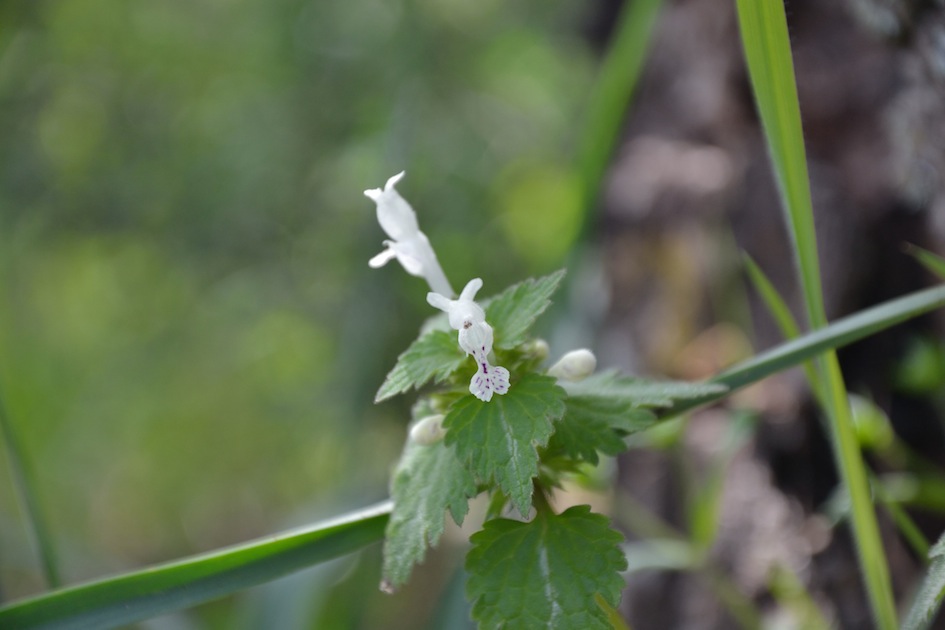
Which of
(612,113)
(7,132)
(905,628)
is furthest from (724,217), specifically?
(7,132)

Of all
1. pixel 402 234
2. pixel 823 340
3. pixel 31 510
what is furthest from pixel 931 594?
pixel 31 510

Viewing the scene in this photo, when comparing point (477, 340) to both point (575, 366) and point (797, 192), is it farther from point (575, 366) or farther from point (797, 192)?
point (797, 192)

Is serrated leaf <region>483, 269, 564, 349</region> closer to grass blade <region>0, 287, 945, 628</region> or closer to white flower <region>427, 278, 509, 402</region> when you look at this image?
white flower <region>427, 278, 509, 402</region>

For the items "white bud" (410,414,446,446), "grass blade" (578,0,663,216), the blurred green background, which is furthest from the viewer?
the blurred green background

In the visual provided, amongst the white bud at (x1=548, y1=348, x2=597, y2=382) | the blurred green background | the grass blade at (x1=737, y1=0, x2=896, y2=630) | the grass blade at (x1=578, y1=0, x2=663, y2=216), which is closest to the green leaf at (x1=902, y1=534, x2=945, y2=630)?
the grass blade at (x1=737, y1=0, x2=896, y2=630)

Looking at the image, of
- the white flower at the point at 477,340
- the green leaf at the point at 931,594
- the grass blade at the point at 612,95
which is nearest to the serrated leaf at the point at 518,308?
the white flower at the point at 477,340

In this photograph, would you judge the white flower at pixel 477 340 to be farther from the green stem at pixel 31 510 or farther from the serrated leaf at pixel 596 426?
the green stem at pixel 31 510
